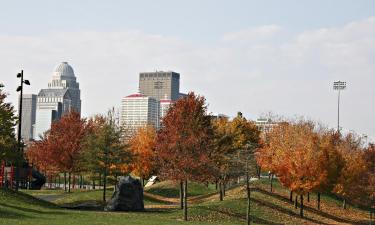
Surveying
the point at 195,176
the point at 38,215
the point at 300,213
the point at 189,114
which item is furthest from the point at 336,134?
the point at 38,215

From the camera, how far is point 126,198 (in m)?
46.0

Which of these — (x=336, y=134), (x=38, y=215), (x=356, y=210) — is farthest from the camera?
(x=336, y=134)

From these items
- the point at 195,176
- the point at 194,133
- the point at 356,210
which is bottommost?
the point at 356,210

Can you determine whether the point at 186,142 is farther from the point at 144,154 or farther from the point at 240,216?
the point at 144,154

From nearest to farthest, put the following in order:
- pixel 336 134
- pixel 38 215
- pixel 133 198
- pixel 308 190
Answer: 1. pixel 38 215
2. pixel 133 198
3. pixel 308 190
4. pixel 336 134

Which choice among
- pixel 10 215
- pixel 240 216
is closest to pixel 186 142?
pixel 240 216

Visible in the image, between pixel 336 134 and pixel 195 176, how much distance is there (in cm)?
4139

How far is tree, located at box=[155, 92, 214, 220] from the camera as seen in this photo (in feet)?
138

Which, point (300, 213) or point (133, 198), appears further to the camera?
point (300, 213)

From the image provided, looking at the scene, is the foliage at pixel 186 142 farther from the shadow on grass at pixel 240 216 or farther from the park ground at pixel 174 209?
the park ground at pixel 174 209

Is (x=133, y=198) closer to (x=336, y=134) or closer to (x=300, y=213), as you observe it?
(x=300, y=213)

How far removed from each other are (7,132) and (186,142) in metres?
14.7

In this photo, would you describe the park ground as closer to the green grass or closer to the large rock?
the green grass

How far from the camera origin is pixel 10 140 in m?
48.2
